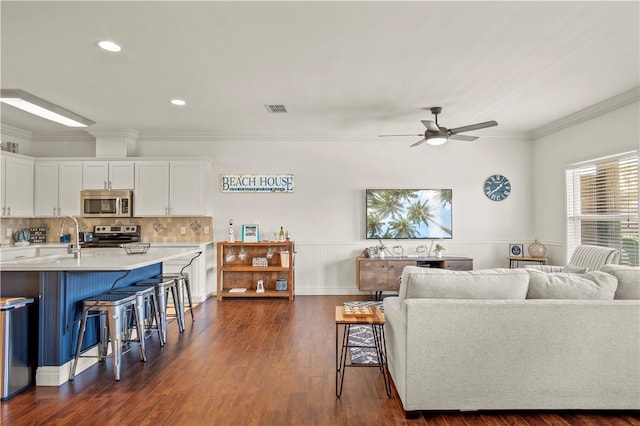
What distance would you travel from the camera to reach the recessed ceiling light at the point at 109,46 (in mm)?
3059

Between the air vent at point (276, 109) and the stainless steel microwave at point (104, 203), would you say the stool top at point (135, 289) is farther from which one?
the stainless steel microwave at point (104, 203)

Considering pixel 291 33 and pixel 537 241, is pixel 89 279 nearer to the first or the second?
pixel 291 33

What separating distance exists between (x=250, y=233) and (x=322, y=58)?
3.60 m

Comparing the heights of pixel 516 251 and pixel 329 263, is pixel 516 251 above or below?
above

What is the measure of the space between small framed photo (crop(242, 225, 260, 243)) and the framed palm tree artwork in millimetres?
1905

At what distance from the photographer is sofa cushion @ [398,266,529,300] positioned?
2463 mm

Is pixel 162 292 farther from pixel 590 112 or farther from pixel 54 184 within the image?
pixel 590 112

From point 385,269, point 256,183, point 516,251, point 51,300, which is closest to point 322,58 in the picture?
A: point 51,300

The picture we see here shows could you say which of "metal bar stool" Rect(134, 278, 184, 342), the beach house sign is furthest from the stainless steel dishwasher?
the beach house sign

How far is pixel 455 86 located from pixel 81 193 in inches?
231

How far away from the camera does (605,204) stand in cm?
503

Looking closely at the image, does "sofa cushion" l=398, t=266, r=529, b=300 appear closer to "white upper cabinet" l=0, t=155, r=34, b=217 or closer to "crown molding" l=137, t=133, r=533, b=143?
"crown molding" l=137, t=133, r=533, b=143

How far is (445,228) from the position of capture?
21.4 feet

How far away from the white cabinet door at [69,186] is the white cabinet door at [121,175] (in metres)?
0.53
